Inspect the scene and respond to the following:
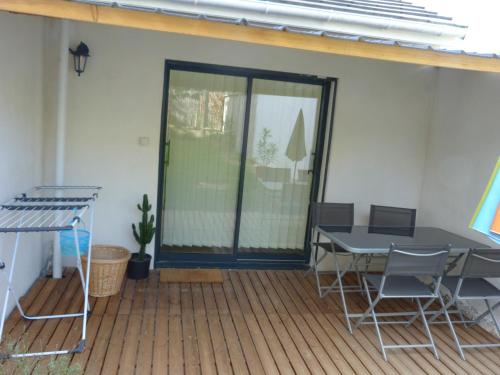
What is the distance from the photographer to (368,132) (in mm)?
4488

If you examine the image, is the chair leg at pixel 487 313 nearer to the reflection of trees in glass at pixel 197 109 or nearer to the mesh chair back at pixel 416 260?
the mesh chair back at pixel 416 260

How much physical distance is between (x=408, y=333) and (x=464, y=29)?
2872mm

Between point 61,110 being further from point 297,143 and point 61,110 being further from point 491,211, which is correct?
point 491,211

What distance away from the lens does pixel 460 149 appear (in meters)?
4.09

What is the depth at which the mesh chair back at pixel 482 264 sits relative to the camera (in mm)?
2979

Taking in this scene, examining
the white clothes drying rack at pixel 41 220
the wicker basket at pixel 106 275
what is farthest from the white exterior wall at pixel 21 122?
the wicker basket at pixel 106 275

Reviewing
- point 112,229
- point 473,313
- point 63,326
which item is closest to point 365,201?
point 473,313

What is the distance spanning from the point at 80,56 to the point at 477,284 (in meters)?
4.11

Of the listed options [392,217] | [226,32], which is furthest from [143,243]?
[392,217]

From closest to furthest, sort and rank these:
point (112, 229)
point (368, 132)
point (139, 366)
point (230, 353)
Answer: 1. point (139, 366)
2. point (230, 353)
3. point (112, 229)
4. point (368, 132)

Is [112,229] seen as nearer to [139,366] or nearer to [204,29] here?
[139,366]

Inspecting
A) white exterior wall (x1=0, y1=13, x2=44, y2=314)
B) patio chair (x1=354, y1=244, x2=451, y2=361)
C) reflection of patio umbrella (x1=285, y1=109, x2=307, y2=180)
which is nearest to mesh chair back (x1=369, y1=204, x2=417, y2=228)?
reflection of patio umbrella (x1=285, y1=109, x2=307, y2=180)

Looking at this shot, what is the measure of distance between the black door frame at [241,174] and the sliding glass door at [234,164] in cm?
1

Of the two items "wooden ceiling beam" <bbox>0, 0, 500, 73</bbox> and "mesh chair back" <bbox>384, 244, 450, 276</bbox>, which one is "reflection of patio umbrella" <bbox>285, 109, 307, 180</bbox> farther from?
"wooden ceiling beam" <bbox>0, 0, 500, 73</bbox>
